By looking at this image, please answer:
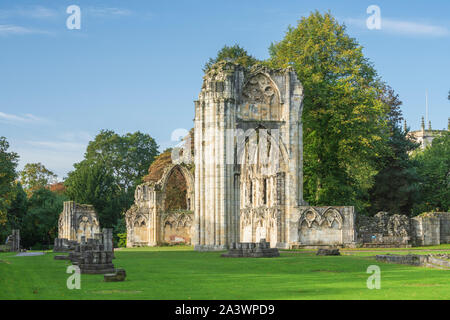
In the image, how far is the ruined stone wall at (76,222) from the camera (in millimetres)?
62000

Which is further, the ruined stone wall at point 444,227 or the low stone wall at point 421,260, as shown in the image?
the ruined stone wall at point 444,227

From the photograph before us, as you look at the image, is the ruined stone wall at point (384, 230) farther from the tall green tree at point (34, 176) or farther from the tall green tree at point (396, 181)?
the tall green tree at point (34, 176)

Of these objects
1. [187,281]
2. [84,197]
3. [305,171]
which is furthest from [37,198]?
[187,281]

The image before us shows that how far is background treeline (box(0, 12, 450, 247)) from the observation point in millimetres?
45750

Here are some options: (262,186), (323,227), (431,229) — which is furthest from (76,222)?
(431,229)

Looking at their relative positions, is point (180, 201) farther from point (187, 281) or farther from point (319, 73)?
point (187, 281)

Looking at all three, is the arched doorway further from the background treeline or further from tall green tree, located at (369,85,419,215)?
tall green tree, located at (369,85,419,215)

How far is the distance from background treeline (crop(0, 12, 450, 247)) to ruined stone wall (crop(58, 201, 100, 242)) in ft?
17.4

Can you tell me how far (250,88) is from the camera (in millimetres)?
42812

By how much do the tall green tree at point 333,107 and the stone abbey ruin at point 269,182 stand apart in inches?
148

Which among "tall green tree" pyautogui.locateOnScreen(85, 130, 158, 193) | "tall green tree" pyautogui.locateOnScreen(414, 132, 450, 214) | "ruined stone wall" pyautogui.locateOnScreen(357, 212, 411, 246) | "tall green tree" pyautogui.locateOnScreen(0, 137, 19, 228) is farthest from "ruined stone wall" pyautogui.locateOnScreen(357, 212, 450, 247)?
"tall green tree" pyautogui.locateOnScreen(85, 130, 158, 193)

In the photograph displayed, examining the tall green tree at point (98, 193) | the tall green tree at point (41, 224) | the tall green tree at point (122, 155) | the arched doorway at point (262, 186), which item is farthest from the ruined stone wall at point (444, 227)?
the tall green tree at point (122, 155)

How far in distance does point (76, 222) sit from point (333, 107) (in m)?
29.3

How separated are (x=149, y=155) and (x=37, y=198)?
1961 centimetres
